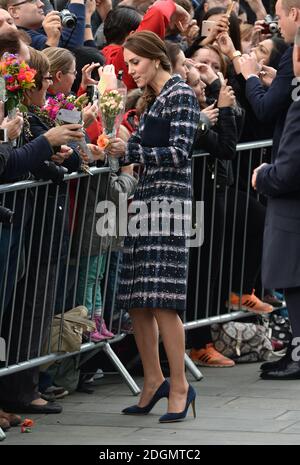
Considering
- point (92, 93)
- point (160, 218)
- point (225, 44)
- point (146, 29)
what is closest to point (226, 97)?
point (146, 29)

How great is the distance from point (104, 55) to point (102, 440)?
3.34m

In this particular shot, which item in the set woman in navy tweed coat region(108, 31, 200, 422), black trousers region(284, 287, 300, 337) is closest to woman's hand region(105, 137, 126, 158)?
woman in navy tweed coat region(108, 31, 200, 422)

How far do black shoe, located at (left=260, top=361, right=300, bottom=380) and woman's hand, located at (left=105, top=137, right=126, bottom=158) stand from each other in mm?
2080

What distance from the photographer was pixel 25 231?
292 inches

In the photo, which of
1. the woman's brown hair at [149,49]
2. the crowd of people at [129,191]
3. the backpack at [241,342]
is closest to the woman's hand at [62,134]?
the crowd of people at [129,191]

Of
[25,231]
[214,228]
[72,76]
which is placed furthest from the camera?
[214,228]

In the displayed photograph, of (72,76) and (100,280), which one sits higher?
(72,76)

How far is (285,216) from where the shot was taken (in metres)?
7.63

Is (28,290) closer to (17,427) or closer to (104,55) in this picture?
(17,427)

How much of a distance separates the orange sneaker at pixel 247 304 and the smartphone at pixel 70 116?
2546 mm

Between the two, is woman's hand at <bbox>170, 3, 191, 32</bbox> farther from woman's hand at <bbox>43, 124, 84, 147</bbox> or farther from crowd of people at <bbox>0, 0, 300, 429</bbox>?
woman's hand at <bbox>43, 124, 84, 147</bbox>

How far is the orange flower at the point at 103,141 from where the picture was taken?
7574mm

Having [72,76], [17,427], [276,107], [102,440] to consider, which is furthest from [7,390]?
[276,107]

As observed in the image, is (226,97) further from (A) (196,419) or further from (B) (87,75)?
(A) (196,419)
